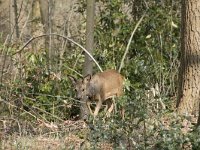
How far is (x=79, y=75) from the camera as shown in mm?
12680

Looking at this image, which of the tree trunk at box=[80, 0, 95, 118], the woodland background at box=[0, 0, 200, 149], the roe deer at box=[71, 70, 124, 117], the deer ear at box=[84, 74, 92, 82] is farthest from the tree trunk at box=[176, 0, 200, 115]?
the roe deer at box=[71, 70, 124, 117]

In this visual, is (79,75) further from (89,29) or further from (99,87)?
(89,29)

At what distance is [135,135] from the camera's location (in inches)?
261

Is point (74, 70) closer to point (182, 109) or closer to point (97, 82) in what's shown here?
point (97, 82)

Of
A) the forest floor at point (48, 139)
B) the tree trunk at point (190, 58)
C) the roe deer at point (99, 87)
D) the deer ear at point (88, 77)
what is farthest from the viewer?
the roe deer at point (99, 87)

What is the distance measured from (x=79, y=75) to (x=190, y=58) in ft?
11.7

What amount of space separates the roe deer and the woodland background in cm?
22

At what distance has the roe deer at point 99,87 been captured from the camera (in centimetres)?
1218

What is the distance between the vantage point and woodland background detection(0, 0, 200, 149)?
21.6ft

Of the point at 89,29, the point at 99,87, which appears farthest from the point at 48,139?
the point at 99,87

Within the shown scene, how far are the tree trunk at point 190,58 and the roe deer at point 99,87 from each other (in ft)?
7.97

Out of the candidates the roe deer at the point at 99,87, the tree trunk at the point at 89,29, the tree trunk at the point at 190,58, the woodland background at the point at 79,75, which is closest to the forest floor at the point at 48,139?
the woodland background at the point at 79,75

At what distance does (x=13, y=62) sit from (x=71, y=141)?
2765mm

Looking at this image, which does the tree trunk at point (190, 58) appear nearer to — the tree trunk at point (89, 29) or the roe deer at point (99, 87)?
the tree trunk at point (89, 29)
